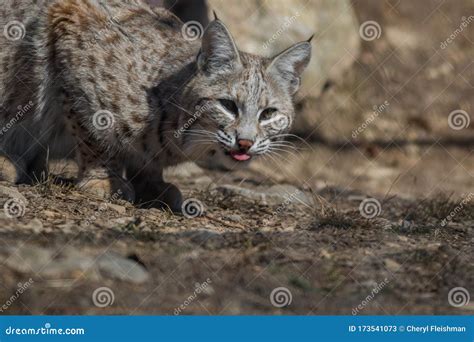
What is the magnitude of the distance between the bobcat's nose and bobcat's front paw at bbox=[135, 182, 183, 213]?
97 cm

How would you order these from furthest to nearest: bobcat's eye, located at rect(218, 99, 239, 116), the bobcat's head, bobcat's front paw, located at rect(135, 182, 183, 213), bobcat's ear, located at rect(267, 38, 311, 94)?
bobcat's front paw, located at rect(135, 182, 183, 213) < bobcat's ear, located at rect(267, 38, 311, 94) < bobcat's eye, located at rect(218, 99, 239, 116) < the bobcat's head

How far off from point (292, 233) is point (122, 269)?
1.59 meters

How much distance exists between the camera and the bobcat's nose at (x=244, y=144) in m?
6.27

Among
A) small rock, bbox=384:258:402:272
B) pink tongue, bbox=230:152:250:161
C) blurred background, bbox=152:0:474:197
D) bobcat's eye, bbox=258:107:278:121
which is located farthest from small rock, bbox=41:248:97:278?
blurred background, bbox=152:0:474:197

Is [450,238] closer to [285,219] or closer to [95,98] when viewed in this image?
[285,219]

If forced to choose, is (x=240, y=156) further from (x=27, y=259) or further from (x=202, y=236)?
(x=27, y=259)

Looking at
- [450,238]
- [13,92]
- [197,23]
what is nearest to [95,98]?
[13,92]

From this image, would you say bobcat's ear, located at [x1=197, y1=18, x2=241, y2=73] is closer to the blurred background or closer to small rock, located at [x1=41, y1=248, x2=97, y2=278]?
small rock, located at [x1=41, y1=248, x2=97, y2=278]

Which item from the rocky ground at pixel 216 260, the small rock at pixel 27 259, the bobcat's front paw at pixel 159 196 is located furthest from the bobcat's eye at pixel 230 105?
the small rock at pixel 27 259

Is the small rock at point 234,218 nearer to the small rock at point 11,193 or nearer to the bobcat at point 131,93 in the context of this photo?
the bobcat at point 131,93

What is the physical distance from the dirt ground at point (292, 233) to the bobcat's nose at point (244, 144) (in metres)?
0.61

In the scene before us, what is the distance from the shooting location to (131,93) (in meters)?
6.85

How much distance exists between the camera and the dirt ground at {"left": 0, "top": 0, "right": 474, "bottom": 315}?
4793 millimetres

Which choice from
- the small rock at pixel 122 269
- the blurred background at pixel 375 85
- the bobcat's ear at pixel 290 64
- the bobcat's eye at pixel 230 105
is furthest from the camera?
the blurred background at pixel 375 85
